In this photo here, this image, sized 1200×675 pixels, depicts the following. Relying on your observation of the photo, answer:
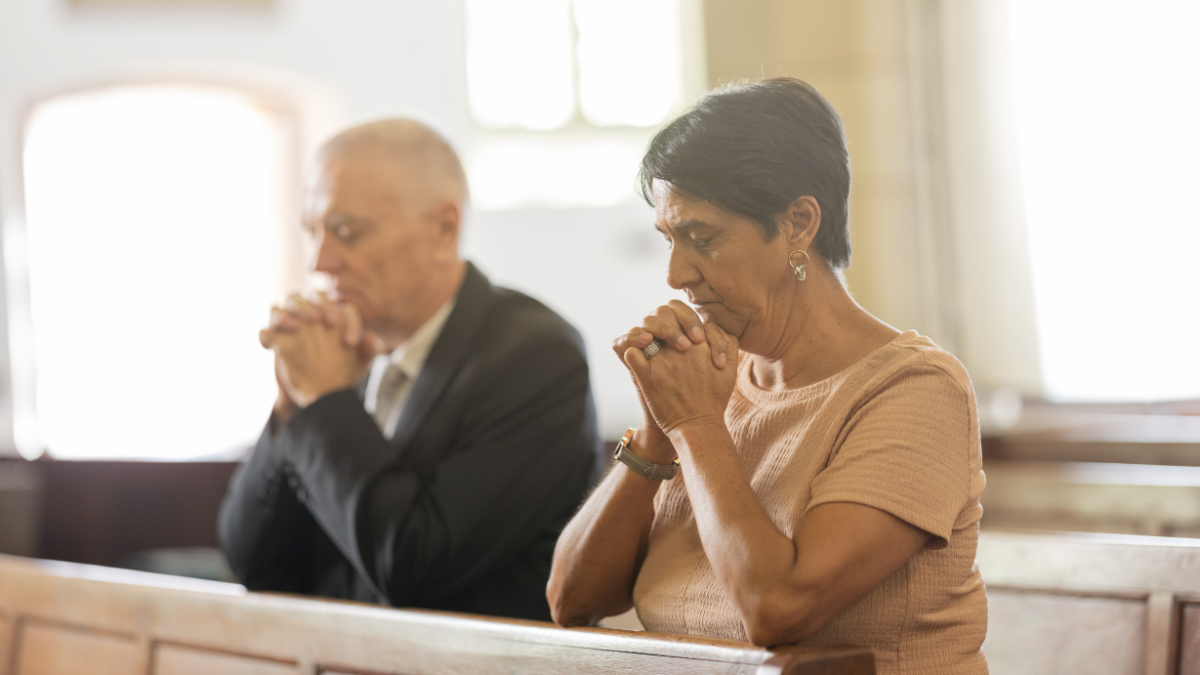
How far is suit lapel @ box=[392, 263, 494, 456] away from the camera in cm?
224

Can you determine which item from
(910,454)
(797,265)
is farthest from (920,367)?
(797,265)

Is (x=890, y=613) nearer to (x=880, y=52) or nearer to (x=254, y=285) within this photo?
(x=880, y=52)

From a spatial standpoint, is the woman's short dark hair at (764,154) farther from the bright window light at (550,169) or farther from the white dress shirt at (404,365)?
the bright window light at (550,169)

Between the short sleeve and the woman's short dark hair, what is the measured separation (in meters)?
0.25

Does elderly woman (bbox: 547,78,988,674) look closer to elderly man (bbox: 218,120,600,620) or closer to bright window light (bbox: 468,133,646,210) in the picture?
elderly man (bbox: 218,120,600,620)

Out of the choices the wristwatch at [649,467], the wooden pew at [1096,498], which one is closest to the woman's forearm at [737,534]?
the wristwatch at [649,467]

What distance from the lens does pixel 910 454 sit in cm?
136

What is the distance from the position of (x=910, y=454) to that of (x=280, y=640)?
118 cm

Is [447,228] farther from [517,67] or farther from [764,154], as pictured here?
[517,67]

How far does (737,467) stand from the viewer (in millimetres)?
1433

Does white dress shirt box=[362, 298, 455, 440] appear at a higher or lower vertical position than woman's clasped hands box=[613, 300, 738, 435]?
lower

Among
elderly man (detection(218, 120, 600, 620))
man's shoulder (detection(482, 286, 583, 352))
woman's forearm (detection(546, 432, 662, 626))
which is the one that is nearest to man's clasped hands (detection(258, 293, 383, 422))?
elderly man (detection(218, 120, 600, 620))

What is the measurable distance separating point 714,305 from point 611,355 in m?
6.66

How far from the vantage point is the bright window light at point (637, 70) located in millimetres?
8391
